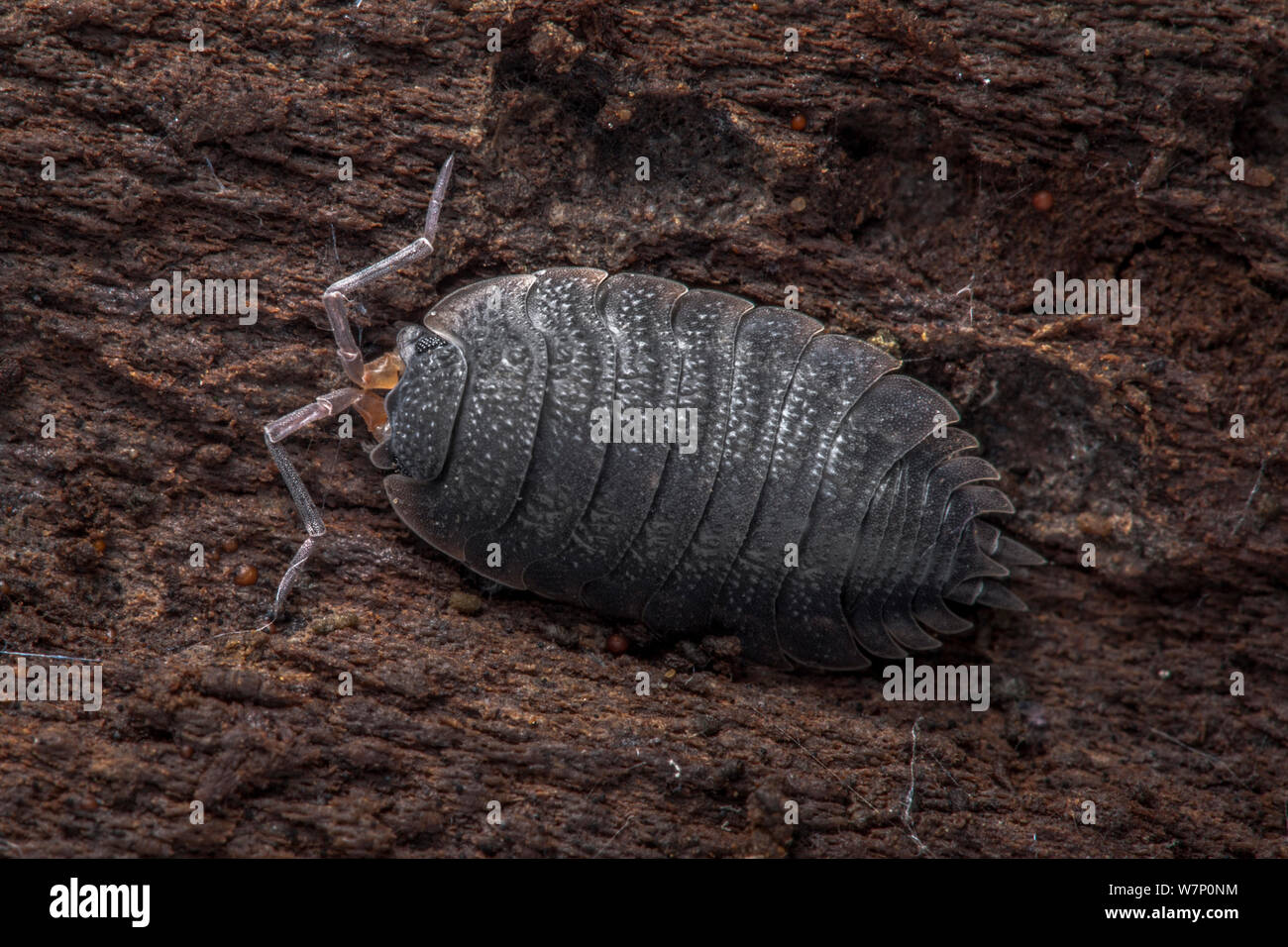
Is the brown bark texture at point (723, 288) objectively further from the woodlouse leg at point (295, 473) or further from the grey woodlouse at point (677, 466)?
the grey woodlouse at point (677, 466)

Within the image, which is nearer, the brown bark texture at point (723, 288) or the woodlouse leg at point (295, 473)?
the brown bark texture at point (723, 288)

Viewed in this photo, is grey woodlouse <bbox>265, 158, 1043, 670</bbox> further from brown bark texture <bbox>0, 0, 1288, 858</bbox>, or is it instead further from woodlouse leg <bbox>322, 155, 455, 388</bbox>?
brown bark texture <bbox>0, 0, 1288, 858</bbox>

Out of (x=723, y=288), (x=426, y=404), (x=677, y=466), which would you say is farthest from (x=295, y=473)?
(x=723, y=288)

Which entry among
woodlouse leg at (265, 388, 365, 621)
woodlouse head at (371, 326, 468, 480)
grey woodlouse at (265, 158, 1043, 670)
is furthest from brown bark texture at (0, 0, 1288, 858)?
woodlouse head at (371, 326, 468, 480)

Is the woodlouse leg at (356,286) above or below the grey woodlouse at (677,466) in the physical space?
above

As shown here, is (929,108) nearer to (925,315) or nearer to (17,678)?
(925,315)

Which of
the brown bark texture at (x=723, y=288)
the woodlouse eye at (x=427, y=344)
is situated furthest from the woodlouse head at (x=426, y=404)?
the brown bark texture at (x=723, y=288)
